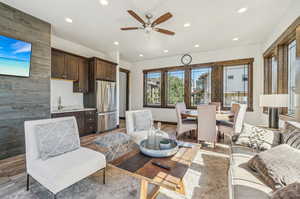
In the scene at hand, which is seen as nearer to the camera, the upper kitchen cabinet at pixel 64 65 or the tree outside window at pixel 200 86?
the upper kitchen cabinet at pixel 64 65

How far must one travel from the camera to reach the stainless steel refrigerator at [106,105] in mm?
4270

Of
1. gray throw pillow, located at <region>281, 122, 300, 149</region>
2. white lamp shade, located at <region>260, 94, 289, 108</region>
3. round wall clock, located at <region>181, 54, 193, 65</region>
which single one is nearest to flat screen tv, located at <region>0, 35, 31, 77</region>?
gray throw pillow, located at <region>281, 122, 300, 149</region>

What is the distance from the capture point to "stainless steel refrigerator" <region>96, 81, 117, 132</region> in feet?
14.0

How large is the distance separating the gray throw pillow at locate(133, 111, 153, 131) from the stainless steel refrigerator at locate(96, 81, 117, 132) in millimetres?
1886

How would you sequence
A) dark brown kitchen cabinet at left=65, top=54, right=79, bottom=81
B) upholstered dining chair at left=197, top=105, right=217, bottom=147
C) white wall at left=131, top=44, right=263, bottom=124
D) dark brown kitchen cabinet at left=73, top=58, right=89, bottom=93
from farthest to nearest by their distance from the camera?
white wall at left=131, top=44, right=263, bottom=124, dark brown kitchen cabinet at left=73, top=58, right=89, bottom=93, dark brown kitchen cabinet at left=65, top=54, right=79, bottom=81, upholstered dining chair at left=197, top=105, right=217, bottom=147

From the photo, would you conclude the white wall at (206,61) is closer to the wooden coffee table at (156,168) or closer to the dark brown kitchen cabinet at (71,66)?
the dark brown kitchen cabinet at (71,66)

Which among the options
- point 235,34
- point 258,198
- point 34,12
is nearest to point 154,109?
point 235,34

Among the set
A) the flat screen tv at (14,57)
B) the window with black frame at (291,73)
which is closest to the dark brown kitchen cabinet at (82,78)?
the flat screen tv at (14,57)

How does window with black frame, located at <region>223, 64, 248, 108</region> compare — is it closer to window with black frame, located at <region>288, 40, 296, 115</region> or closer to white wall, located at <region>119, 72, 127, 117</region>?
window with black frame, located at <region>288, 40, 296, 115</region>

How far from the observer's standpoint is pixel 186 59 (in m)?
5.47

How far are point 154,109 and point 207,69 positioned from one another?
2.83 meters

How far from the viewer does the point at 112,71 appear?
15.8 feet

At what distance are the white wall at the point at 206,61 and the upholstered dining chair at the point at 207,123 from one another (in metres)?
2.41

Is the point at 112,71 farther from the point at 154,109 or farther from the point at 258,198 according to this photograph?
the point at 258,198
